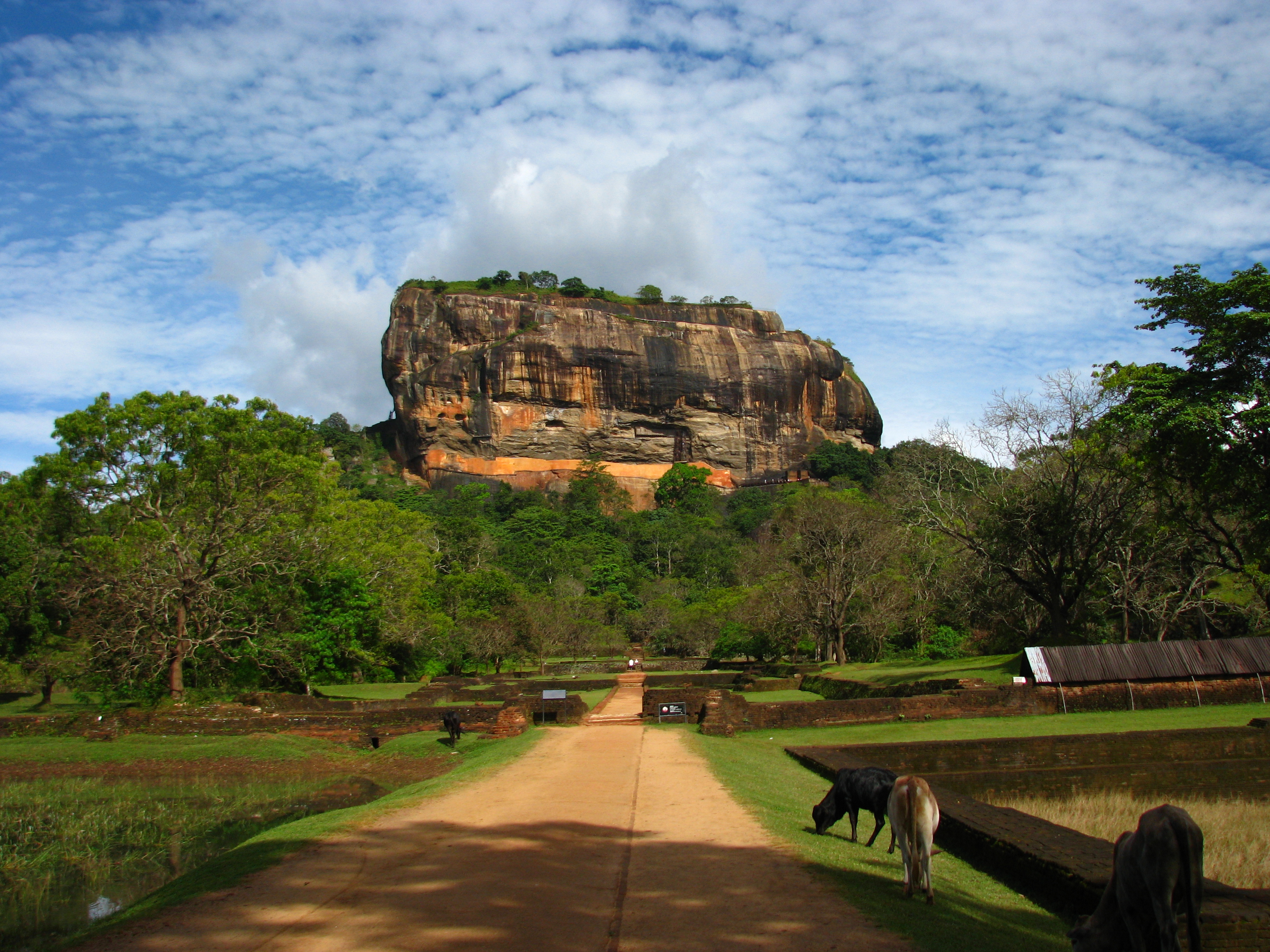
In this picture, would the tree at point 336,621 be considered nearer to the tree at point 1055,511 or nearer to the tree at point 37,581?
the tree at point 37,581

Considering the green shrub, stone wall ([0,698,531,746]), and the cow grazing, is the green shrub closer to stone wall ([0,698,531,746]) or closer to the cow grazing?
stone wall ([0,698,531,746])

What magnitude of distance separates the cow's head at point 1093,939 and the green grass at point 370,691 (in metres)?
18.9

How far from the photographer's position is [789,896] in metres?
5.04

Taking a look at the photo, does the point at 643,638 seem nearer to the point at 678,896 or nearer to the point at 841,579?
the point at 841,579

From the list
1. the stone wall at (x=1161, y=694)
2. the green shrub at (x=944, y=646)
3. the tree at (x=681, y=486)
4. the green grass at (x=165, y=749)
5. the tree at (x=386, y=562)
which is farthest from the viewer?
the tree at (x=681, y=486)

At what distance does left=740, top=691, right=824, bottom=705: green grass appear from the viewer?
866 inches

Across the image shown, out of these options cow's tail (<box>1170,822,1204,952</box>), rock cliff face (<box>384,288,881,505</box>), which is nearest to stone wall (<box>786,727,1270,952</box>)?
cow's tail (<box>1170,822,1204,952</box>)

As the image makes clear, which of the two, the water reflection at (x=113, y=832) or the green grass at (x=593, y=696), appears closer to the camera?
the water reflection at (x=113, y=832)

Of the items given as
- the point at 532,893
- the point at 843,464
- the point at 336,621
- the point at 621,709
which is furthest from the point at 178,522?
the point at 843,464

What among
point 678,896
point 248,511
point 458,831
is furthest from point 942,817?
point 248,511

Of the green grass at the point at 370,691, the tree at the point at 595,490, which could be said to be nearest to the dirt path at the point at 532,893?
the green grass at the point at 370,691

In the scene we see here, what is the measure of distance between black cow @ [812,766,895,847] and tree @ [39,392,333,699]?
16329mm

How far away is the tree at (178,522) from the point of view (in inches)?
732

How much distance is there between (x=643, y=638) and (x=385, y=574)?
2043 cm
